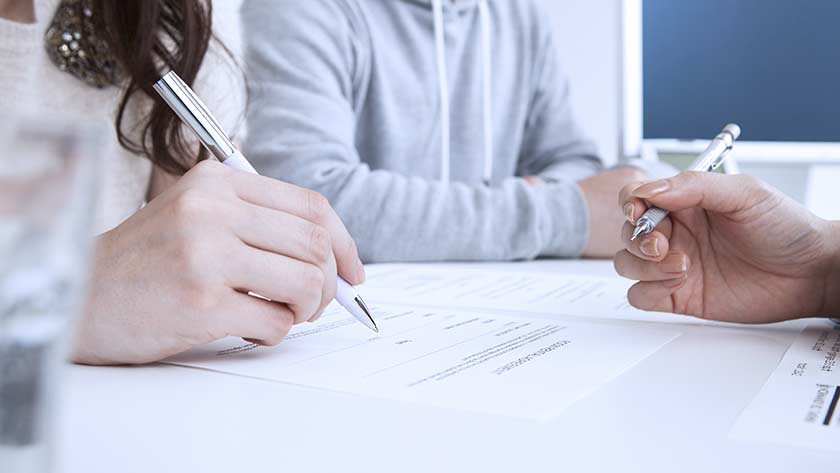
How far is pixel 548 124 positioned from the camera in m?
1.38

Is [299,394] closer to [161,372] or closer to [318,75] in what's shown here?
[161,372]

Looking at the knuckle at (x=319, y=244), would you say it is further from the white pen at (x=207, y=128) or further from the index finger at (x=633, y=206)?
the index finger at (x=633, y=206)

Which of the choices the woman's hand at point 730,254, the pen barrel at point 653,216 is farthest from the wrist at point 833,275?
the pen barrel at point 653,216

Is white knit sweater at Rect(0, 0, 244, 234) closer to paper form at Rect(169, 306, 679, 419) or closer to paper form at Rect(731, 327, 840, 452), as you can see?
paper form at Rect(169, 306, 679, 419)

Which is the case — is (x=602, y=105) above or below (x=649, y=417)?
below

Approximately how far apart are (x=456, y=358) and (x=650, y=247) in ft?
0.56

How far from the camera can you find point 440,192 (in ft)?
3.25

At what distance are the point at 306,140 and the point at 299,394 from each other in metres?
0.64

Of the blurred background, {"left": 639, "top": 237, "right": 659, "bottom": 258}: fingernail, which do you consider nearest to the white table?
{"left": 639, "top": 237, "right": 659, "bottom": 258}: fingernail

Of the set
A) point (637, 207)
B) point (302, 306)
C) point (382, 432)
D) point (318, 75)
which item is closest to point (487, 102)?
point (318, 75)

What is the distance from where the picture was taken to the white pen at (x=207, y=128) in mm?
472

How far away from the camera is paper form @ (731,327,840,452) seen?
1.15 feet

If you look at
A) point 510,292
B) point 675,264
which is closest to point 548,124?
point 510,292

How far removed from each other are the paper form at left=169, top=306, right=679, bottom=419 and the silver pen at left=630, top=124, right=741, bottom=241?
0.23ft
